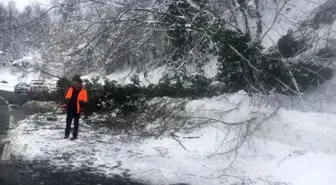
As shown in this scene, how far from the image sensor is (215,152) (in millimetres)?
7965

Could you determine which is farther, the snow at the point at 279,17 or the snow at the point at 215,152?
the snow at the point at 279,17

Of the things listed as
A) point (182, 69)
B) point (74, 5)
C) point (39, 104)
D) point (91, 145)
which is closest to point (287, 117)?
point (182, 69)

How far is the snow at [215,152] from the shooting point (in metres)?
6.77

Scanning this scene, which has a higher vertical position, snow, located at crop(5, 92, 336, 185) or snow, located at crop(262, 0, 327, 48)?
snow, located at crop(262, 0, 327, 48)

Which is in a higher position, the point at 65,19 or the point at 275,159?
the point at 65,19

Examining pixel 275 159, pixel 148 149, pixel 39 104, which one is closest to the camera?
pixel 275 159

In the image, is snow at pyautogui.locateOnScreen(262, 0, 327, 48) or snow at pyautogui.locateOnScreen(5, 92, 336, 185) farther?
snow at pyautogui.locateOnScreen(262, 0, 327, 48)

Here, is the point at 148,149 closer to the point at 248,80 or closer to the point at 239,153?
the point at 239,153

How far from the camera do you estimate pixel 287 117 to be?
9031 millimetres

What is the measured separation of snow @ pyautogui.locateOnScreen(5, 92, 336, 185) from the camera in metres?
6.77

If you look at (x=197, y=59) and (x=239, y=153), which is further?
(x=197, y=59)

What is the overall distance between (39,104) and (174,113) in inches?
445

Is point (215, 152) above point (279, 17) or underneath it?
underneath

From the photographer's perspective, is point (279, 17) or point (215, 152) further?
point (279, 17)
